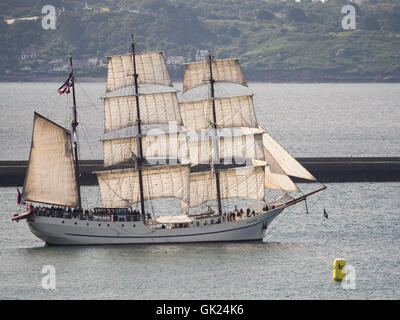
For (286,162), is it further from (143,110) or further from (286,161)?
(143,110)

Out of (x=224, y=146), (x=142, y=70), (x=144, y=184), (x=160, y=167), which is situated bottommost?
(x=144, y=184)

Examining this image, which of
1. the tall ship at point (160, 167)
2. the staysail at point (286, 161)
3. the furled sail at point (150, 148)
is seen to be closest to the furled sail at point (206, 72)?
the tall ship at point (160, 167)

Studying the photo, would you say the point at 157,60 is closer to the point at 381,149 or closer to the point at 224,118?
the point at 224,118

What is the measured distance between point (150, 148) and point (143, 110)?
3.14 m

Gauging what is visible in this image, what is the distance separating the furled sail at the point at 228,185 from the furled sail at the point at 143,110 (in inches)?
209

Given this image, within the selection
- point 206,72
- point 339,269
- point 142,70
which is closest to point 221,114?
point 206,72

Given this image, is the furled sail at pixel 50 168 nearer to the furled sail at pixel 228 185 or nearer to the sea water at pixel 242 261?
the sea water at pixel 242 261


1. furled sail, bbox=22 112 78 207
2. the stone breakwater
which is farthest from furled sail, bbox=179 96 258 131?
the stone breakwater

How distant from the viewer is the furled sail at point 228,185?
77125mm

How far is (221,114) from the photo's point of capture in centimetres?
7731

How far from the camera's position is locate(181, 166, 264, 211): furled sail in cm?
7712

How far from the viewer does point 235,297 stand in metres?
60.0

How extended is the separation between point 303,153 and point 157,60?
6385 cm
